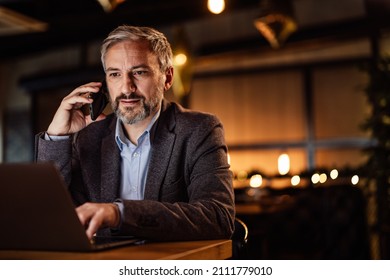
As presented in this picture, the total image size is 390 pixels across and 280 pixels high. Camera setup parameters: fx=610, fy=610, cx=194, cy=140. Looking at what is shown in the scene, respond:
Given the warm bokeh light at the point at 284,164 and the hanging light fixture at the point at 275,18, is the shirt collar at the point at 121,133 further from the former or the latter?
the warm bokeh light at the point at 284,164

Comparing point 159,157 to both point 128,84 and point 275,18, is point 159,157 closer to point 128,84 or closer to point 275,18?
point 128,84

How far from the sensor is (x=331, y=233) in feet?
16.4

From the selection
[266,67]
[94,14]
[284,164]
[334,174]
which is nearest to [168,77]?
[334,174]

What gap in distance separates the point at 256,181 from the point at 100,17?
2824mm

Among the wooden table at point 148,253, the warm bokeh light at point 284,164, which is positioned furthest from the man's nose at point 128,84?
the warm bokeh light at point 284,164

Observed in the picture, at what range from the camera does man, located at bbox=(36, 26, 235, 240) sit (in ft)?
6.21

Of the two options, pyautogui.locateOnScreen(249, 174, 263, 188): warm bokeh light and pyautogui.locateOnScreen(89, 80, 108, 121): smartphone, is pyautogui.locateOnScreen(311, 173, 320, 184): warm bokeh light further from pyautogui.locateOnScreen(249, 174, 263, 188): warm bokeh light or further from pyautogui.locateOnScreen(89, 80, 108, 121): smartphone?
pyautogui.locateOnScreen(89, 80, 108, 121): smartphone

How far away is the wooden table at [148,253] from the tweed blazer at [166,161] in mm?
240

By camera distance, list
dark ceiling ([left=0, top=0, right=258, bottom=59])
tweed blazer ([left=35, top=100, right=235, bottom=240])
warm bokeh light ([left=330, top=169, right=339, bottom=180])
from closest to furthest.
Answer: tweed blazer ([left=35, top=100, right=235, bottom=240]) < warm bokeh light ([left=330, top=169, right=339, bottom=180]) < dark ceiling ([left=0, top=0, right=258, bottom=59])

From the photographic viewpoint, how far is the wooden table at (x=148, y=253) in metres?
1.29

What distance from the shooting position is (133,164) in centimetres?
198

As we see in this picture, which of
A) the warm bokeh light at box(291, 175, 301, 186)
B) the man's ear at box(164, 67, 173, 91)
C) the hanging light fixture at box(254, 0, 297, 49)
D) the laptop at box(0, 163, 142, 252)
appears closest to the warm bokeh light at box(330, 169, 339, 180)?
the warm bokeh light at box(291, 175, 301, 186)

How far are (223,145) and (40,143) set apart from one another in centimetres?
59
